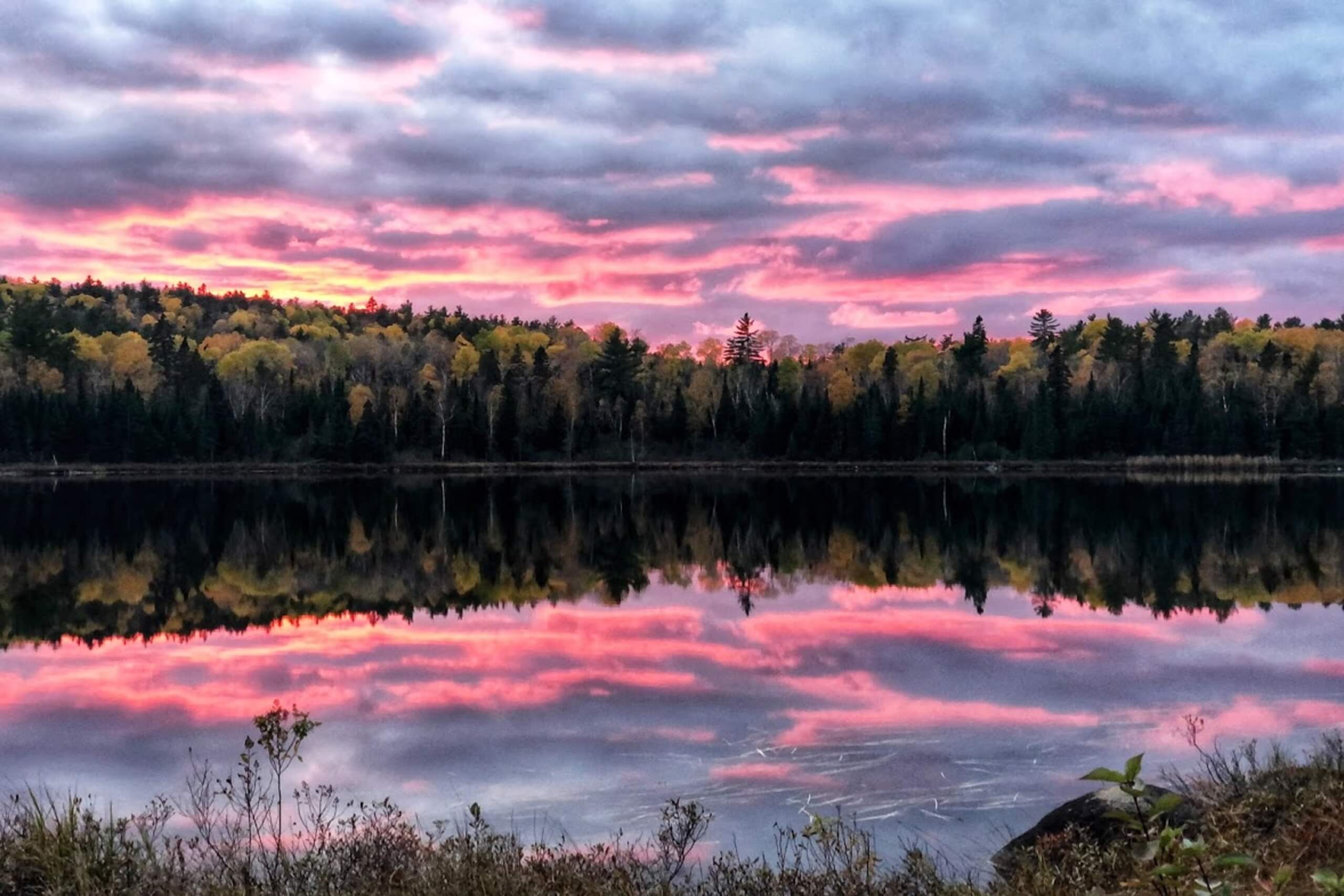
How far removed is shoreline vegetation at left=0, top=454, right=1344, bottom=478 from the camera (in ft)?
350

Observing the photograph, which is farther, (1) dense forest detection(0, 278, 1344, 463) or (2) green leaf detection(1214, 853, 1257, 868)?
(1) dense forest detection(0, 278, 1344, 463)

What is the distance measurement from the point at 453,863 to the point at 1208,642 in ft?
62.3

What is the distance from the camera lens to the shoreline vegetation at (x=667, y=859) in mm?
8586

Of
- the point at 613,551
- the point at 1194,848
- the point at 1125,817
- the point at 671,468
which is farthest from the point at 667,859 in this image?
the point at 671,468

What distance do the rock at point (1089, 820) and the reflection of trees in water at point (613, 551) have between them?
17.4 meters

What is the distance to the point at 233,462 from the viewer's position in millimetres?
111812

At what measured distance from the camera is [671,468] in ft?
377

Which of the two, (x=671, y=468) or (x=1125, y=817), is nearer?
(x=1125, y=817)

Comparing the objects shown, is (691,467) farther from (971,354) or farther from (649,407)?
(971,354)

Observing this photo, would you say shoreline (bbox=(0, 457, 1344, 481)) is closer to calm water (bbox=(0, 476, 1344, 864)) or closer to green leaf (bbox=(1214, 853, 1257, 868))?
calm water (bbox=(0, 476, 1344, 864))

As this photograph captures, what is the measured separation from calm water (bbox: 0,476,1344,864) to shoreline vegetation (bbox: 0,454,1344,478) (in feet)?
192

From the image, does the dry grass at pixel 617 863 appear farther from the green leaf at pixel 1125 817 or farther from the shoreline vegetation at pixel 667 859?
the green leaf at pixel 1125 817

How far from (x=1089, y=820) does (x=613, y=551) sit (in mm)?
31440

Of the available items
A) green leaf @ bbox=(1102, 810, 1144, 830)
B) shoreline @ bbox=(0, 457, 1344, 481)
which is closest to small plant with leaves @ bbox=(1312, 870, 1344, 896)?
green leaf @ bbox=(1102, 810, 1144, 830)
